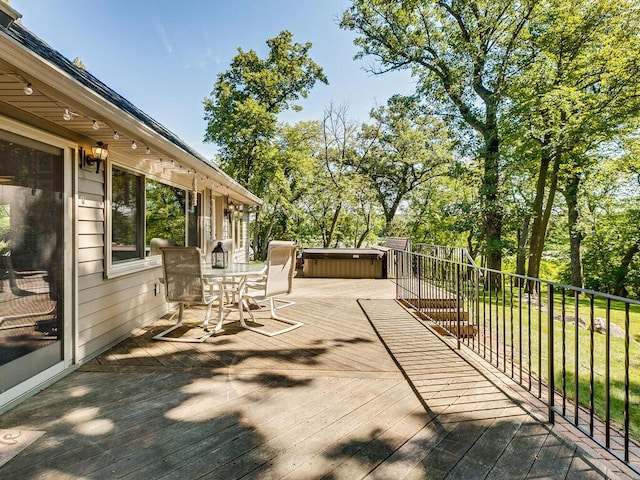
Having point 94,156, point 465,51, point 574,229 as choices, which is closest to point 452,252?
point 465,51

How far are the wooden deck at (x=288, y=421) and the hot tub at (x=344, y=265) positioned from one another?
610 centimetres

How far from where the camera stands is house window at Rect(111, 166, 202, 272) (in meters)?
3.88

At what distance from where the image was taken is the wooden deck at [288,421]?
174cm

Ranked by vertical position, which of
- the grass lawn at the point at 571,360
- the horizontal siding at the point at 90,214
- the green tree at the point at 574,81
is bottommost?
the grass lawn at the point at 571,360

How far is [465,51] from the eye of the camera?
30.7 ft

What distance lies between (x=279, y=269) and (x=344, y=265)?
5.50m

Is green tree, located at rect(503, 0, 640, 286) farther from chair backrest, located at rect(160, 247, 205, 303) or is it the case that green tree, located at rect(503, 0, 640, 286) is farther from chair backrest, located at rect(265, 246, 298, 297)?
chair backrest, located at rect(160, 247, 205, 303)

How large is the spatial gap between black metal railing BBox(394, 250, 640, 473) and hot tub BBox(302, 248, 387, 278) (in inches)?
105

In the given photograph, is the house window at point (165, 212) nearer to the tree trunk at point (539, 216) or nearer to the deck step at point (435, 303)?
the deck step at point (435, 303)

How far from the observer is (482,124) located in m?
9.85

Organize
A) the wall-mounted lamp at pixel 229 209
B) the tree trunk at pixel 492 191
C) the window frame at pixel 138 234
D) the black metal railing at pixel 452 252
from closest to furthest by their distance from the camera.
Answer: the window frame at pixel 138 234, the black metal railing at pixel 452 252, the wall-mounted lamp at pixel 229 209, the tree trunk at pixel 492 191

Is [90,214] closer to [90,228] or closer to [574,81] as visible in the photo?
[90,228]

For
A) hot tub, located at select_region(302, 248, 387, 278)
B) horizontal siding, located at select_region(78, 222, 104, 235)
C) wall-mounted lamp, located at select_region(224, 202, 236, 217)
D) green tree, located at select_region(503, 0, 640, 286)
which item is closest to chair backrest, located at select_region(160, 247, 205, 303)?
horizontal siding, located at select_region(78, 222, 104, 235)

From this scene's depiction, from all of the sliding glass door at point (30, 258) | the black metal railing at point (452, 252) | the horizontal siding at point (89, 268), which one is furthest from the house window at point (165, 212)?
the black metal railing at point (452, 252)
